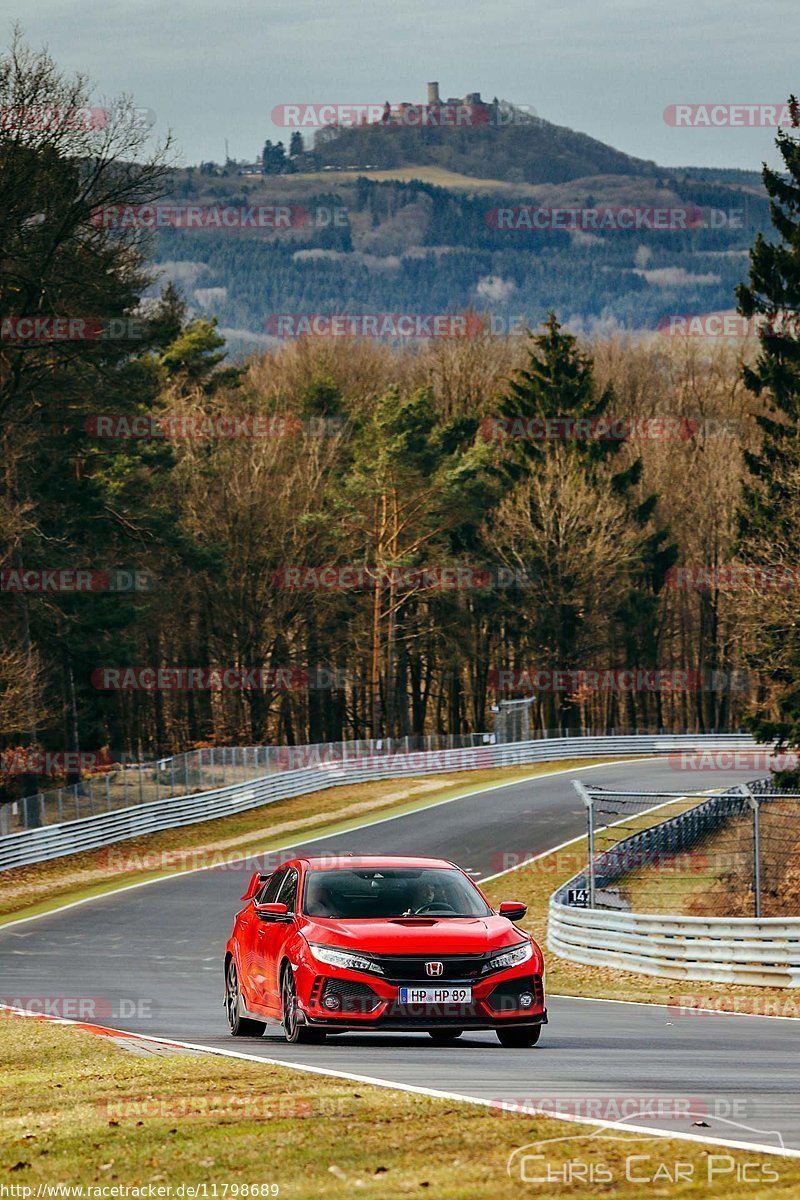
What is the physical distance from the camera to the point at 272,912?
46.7 ft

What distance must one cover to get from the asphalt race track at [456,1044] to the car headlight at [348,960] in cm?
59

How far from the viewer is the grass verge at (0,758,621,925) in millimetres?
42250

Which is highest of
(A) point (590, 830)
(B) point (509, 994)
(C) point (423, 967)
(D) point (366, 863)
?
(D) point (366, 863)

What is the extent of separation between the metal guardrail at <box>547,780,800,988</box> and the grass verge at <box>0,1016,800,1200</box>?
11.5 meters

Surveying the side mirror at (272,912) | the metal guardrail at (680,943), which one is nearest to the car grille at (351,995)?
the side mirror at (272,912)

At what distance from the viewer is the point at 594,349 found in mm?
106250

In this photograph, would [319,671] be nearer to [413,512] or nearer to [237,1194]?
[413,512]

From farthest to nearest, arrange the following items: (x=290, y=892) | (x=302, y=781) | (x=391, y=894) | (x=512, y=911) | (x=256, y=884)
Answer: (x=302, y=781) → (x=256, y=884) → (x=290, y=892) → (x=391, y=894) → (x=512, y=911)

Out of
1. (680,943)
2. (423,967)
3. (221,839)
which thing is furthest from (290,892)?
(221,839)

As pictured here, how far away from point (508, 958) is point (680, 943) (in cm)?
1048

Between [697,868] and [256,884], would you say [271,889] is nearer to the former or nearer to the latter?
[256,884]

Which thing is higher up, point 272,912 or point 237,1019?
point 272,912

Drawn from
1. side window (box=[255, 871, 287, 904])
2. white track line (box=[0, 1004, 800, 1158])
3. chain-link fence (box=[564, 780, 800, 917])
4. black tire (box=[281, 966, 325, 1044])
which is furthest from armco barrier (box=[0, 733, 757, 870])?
white track line (box=[0, 1004, 800, 1158])

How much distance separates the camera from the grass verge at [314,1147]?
739 centimetres
